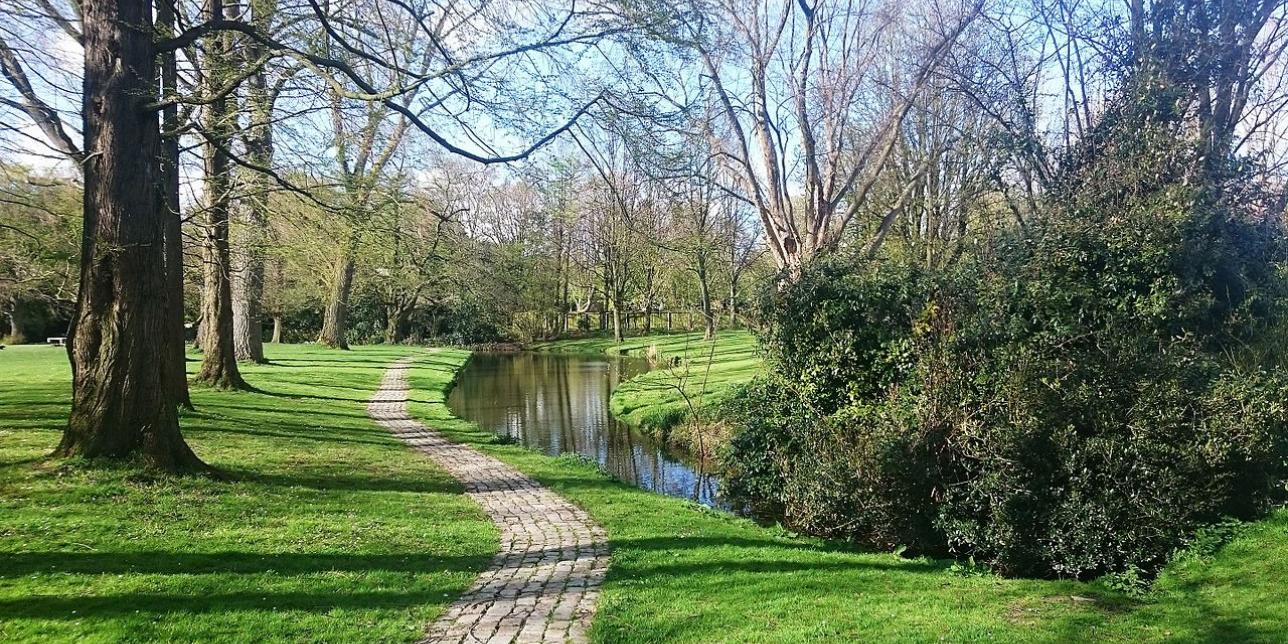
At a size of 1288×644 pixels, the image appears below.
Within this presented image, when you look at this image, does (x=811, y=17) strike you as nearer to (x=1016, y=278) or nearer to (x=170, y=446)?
(x=1016, y=278)

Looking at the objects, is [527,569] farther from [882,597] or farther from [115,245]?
[115,245]

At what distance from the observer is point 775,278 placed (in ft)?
34.0

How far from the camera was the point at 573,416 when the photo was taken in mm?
21094

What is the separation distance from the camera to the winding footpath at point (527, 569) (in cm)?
495

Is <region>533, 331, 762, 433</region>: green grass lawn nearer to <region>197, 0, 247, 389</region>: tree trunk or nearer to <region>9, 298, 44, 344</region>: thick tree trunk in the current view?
<region>197, 0, 247, 389</region>: tree trunk

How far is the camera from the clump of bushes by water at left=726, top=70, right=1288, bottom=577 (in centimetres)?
686

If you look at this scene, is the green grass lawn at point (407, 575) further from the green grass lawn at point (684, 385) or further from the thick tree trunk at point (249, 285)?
the thick tree trunk at point (249, 285)

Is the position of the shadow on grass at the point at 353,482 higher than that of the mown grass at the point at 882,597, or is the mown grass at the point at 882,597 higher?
the shadow on grass at the point at 353,482

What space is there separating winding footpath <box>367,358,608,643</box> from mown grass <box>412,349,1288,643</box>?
0.22 m

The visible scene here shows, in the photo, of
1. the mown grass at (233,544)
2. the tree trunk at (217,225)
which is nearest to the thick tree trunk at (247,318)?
the tree trunk at (217,225)

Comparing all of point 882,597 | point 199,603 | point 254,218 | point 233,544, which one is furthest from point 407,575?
point 254,218

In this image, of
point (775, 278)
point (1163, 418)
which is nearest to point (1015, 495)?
point (1163, 418)

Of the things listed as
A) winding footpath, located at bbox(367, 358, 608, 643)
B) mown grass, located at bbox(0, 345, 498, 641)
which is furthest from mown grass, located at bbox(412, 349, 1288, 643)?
mown grass, located at bbox(0, 345, 498, 641)

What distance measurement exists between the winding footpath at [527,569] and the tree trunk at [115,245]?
376 centimetres
